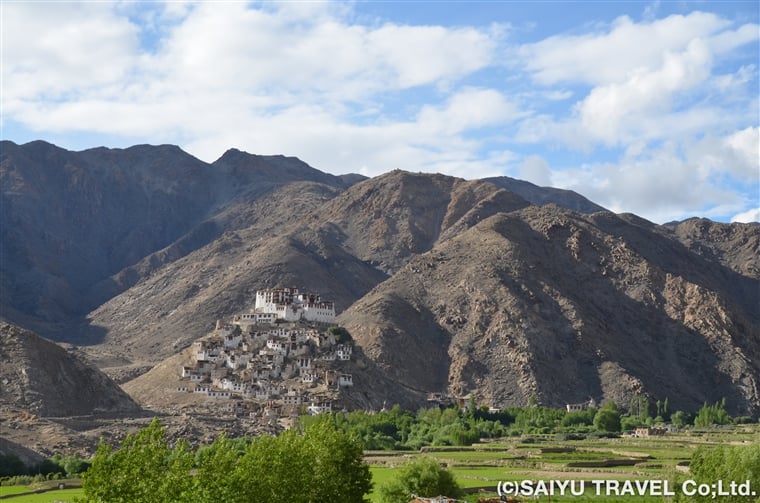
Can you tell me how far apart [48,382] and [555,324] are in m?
79.3

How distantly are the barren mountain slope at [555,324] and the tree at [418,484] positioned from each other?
242ft

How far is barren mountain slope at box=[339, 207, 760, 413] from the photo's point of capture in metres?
155

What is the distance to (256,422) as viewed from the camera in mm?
116438

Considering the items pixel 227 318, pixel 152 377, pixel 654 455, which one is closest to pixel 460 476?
pixel 654 455

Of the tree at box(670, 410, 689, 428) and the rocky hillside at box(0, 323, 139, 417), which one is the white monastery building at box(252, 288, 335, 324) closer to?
the rocky hillside at box(0, 323, 139, 417)

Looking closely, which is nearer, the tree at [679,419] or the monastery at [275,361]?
the monastery at [275,361]

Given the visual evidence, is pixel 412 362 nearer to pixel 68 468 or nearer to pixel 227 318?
pixel 227 318

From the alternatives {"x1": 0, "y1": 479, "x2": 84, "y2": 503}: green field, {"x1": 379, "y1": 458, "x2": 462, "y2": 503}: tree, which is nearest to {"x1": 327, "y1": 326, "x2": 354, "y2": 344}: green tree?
{"x1": 0, "y1": 479, "x2": 84, "y2": 503}: green field

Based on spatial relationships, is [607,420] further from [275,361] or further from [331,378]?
[275,361]

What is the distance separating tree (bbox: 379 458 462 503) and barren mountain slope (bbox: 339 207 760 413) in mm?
73762

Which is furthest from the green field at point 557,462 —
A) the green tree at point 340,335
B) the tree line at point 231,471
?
the green tree at point 340,335

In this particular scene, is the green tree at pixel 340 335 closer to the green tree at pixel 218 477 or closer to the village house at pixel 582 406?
the village house at pixel 582 406

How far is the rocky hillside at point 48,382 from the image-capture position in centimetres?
11244

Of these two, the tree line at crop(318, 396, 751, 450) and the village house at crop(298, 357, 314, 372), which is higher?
the village house at crop(298, 357, 314, 372)
